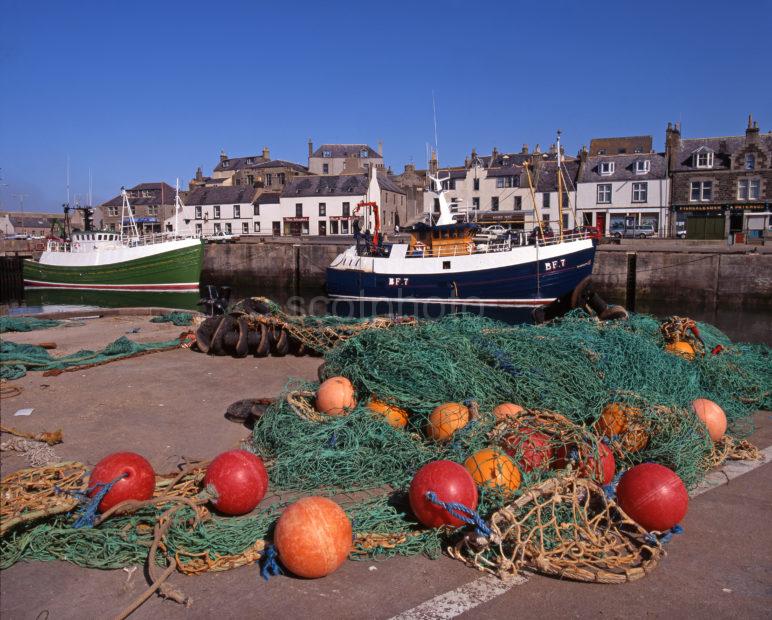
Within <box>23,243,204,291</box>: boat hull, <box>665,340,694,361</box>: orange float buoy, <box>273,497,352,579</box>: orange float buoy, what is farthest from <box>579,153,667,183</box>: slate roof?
<box>273,497,352,579</box>: orange float buoy

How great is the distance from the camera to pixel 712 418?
19.0 feet

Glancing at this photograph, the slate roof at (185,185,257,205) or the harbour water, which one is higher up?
the slate roof at (185,185,257,205)

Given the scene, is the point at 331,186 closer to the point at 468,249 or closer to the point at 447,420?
the point at 468,249

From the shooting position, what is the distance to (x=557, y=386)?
5.73m

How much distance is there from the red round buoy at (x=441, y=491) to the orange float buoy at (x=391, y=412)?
1429 mm

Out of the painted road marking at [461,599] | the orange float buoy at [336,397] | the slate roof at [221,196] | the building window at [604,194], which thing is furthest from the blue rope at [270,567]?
the slate roof at [221,196]

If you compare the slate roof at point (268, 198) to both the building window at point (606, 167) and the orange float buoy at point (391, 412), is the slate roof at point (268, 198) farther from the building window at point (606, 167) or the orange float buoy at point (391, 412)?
the orange float buoy at point (391, 412)

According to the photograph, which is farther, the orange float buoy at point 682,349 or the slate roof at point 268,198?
the slate roof at point 268,198

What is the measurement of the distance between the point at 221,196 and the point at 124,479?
62258mm

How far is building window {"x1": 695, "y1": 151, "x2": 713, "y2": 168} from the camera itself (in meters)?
43.8

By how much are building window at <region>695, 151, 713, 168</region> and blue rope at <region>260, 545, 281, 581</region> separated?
47896 millimetres

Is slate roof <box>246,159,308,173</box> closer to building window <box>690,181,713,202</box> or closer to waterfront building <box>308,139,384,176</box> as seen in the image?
waterfront building <box>308,139,384,176</box>

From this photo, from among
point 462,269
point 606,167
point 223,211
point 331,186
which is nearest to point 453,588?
point 462,269

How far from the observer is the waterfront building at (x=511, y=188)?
161ft
